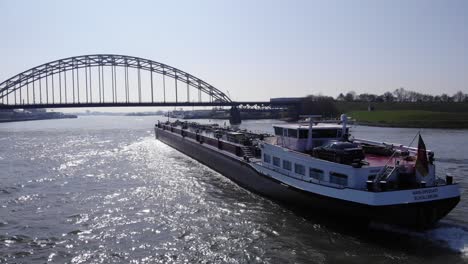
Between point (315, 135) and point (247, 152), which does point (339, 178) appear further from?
point (247, 152)

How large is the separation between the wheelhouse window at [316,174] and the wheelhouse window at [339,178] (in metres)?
0.75

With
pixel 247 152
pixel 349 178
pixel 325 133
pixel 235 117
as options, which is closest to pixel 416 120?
pixel 235 117

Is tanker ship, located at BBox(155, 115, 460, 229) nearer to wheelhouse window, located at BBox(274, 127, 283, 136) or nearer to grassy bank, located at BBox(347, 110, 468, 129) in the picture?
wheelhouse window, located at BBox(274, 127, 283, 136)

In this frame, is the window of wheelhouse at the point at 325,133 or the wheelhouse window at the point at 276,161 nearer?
the window of wheelhouse at the point at 325,133

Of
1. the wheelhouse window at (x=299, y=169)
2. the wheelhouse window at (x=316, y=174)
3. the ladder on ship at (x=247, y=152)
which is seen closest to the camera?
the wheelhouse window at (x=316, y=174)

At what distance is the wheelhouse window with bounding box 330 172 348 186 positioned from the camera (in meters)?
18.1

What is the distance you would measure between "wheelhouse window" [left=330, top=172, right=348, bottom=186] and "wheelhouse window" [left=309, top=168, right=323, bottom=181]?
745mm

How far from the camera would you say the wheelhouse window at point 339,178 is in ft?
59.4

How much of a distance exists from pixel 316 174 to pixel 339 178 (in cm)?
154

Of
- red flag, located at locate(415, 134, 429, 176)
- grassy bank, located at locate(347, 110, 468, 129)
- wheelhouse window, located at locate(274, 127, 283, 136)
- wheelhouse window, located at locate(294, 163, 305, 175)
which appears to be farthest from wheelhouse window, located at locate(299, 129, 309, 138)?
grassy bank, located at locate(347, 110, 468, 129)

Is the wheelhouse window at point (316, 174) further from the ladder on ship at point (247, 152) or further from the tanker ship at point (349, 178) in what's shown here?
the ladder on ship at point (247, 152)

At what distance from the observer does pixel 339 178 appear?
1841 centimetres

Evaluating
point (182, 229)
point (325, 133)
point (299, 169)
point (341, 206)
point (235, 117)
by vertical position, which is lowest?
point (182, 229)

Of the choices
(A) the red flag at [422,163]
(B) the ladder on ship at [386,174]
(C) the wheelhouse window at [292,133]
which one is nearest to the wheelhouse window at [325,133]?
(C) the wheelhouse window at [292,133]
